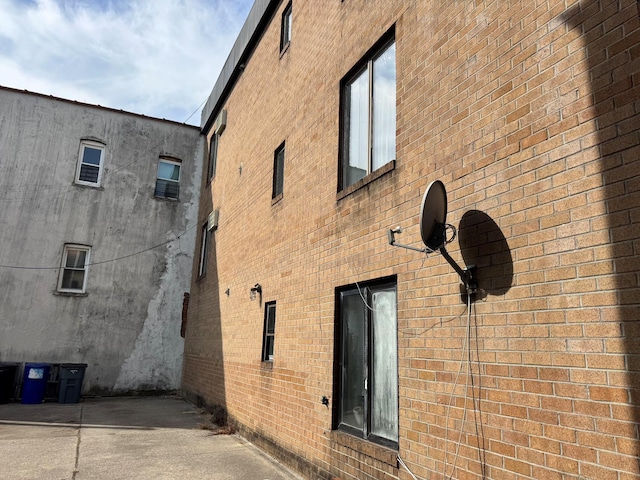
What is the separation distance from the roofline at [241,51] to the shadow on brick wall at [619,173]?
311 inches

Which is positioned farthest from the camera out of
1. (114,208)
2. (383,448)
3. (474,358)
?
(114,208)

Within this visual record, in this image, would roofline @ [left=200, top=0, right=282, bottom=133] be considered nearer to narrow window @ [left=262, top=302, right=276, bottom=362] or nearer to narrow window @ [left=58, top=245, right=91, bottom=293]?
narrow window @ [left=58, top=245, right=91, bottom=293]

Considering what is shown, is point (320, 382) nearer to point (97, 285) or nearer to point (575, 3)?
point (575, 3)

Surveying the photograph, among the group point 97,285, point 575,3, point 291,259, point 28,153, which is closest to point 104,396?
point 97,285

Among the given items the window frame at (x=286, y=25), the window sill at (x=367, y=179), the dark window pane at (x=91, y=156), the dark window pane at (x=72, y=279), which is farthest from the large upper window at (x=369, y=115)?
the dark window pane at (x=91, y=156)

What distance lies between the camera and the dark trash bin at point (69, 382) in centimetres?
1170

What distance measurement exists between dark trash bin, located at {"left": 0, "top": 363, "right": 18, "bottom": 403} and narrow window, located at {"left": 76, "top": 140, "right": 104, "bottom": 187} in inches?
222

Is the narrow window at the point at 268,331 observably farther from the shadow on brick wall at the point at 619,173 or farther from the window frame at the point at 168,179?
the window frame at the point at 168,179

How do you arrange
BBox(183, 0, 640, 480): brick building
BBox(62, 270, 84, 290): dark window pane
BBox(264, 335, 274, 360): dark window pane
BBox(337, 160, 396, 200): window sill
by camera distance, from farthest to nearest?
1. BBox(62, 270, 84, 290): dark window pane
2. BBox(264, 335, 274, 360): dark window pane
3. BBox(337, 160, 396, 200): window sill
4. BBox(183, 0, 640, 480): brick building

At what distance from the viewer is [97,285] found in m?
13.4

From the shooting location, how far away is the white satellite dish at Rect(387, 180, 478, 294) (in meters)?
3.49

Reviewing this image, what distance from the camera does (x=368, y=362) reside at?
16.0 feet

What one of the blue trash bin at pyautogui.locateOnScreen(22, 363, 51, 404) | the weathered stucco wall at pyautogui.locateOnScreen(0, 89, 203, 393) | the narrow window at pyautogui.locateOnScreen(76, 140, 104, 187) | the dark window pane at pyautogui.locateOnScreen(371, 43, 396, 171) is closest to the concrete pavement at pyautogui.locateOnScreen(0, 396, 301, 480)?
the blue trash bin at pyautogui.locateOnScreen(22, 363, 51, 404)

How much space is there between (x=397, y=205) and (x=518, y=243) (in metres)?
1.59
